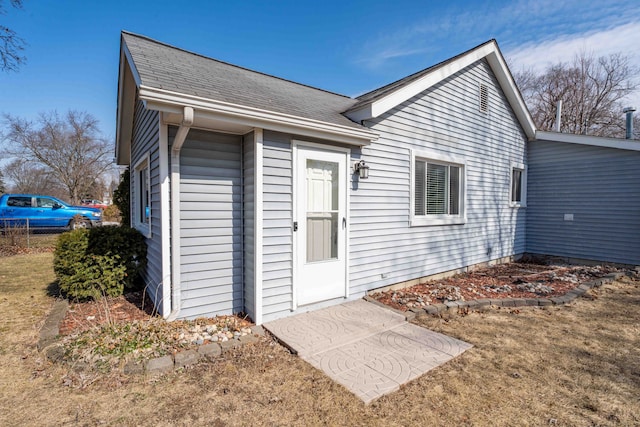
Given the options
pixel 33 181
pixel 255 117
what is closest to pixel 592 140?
pixel 255 117

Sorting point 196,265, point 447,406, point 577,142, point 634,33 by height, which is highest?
point 634,33

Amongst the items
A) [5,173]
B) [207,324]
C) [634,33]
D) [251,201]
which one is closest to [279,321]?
[207,324]

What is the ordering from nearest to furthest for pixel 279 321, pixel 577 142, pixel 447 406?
pixel 447 406, pixel 279 321, pixel 577 142

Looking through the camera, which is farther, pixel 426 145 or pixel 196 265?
pixel 426 145

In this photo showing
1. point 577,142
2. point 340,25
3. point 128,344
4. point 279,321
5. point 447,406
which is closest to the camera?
point 447,406

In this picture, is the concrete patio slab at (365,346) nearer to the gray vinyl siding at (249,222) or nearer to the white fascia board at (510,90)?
the gray vinyl siding at (249,222)

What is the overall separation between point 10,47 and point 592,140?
13.2 meters

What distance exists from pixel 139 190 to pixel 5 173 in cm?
3900

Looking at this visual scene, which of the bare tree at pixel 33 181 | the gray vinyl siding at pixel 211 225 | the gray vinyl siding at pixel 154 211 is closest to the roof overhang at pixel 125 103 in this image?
the gray vinyl siding at pixel 154 211

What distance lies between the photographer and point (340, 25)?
927cm

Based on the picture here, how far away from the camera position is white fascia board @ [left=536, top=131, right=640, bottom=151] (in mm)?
7078

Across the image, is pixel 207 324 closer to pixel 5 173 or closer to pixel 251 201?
pixel 251 201

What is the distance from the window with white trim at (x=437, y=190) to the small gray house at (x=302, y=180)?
0.04 m

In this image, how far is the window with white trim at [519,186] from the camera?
346 inches
